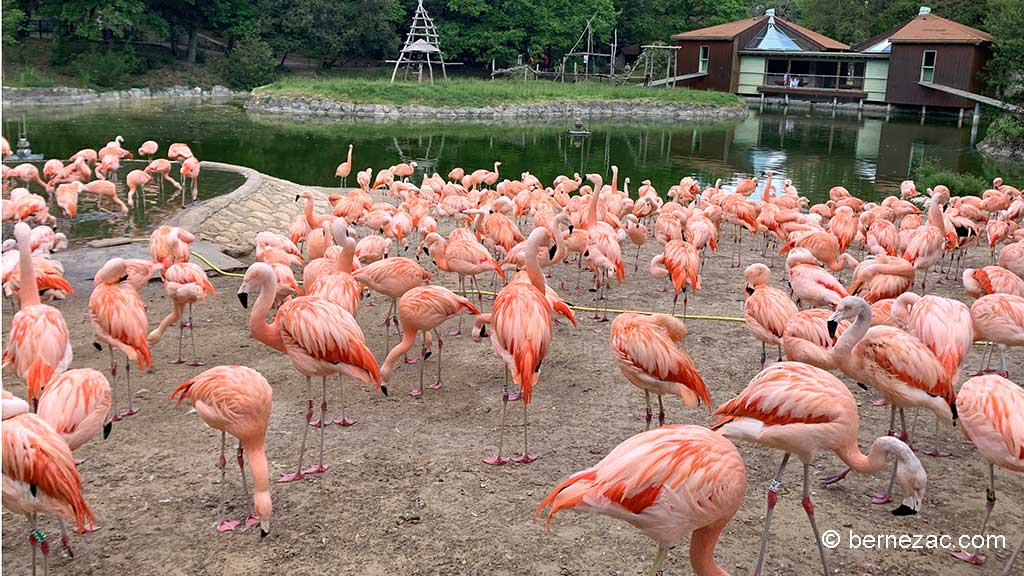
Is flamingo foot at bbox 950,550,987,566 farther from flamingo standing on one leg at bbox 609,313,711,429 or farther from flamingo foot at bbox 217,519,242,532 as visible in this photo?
flamingo foot at bbox 217,519,242,532

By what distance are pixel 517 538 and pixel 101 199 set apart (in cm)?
1061

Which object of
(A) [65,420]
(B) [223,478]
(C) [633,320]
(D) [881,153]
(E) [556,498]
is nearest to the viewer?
(E) [556,498]

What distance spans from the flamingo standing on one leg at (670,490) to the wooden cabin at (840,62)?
3995cm

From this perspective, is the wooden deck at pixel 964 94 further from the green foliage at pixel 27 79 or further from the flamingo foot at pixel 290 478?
the green foliage at pixel 27 79

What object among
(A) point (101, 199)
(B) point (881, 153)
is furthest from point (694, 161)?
(A) point (101, 199)

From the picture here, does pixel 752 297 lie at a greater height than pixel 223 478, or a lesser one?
greater

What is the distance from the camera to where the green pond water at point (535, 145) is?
20.8 meters

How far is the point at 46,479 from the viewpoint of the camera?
328 centimetres

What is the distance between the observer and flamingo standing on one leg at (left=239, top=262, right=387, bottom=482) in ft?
15.4

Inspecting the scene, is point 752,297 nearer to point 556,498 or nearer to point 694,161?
point 556,498

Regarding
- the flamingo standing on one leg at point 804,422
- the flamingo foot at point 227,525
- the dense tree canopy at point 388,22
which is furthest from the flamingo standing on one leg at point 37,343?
the dense tree canopy at point 388,22

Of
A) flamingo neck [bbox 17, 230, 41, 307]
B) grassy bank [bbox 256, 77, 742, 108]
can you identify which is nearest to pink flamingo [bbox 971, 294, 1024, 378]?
flamingo neck [bbox 17, 230, 41, 307]

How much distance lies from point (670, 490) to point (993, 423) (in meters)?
1.81

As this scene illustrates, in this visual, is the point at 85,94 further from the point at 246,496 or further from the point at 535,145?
the point at 246,496
